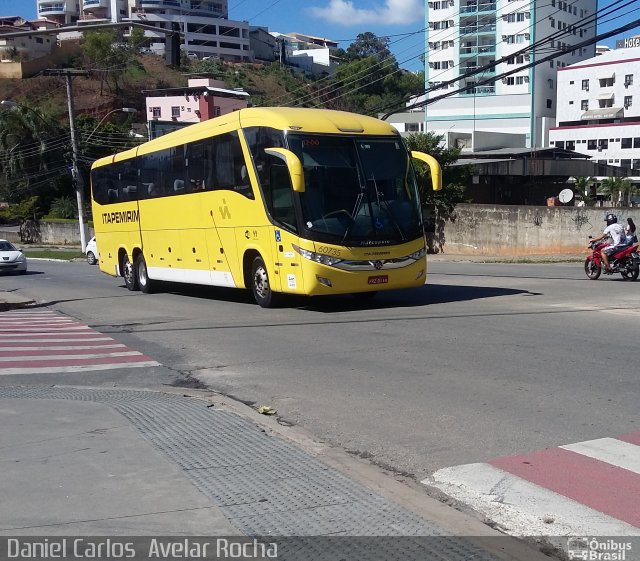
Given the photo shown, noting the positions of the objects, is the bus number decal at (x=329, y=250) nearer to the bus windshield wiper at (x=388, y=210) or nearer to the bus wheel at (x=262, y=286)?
the bus windshield wiper at (x=388, y=210)

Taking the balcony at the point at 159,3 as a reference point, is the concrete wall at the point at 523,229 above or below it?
below

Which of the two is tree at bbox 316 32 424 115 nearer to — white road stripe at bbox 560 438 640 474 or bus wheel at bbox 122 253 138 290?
bus wheel at bbox 122 253 138 290

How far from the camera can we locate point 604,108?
249 ft

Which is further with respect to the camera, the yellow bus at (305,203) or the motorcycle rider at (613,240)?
the motorcycle rider at (613,240)

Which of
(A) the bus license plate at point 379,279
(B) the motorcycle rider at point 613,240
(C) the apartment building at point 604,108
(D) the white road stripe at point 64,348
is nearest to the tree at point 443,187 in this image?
(B) the motorcycle rider at point 613,240

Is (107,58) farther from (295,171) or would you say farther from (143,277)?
(295,171)

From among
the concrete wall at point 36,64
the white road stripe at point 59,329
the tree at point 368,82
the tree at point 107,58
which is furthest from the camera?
the concrete wall at point 36,64

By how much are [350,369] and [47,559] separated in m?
5.78

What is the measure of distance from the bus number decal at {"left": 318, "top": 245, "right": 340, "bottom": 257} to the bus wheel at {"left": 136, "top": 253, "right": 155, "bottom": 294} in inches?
354

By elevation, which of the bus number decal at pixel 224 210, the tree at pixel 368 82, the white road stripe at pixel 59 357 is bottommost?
the white road stripe at pixel 59 357

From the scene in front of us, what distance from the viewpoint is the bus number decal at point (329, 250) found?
1441 cm

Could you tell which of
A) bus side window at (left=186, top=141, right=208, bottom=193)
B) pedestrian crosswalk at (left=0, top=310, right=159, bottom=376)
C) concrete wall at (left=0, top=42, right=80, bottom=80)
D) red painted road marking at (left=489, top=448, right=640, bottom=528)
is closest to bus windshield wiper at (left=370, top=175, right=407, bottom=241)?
bus side window at (left=186, top=141, right=208, bottom=193)

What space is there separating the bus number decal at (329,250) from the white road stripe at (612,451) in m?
8.30

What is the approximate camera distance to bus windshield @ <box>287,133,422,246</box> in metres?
14.5
